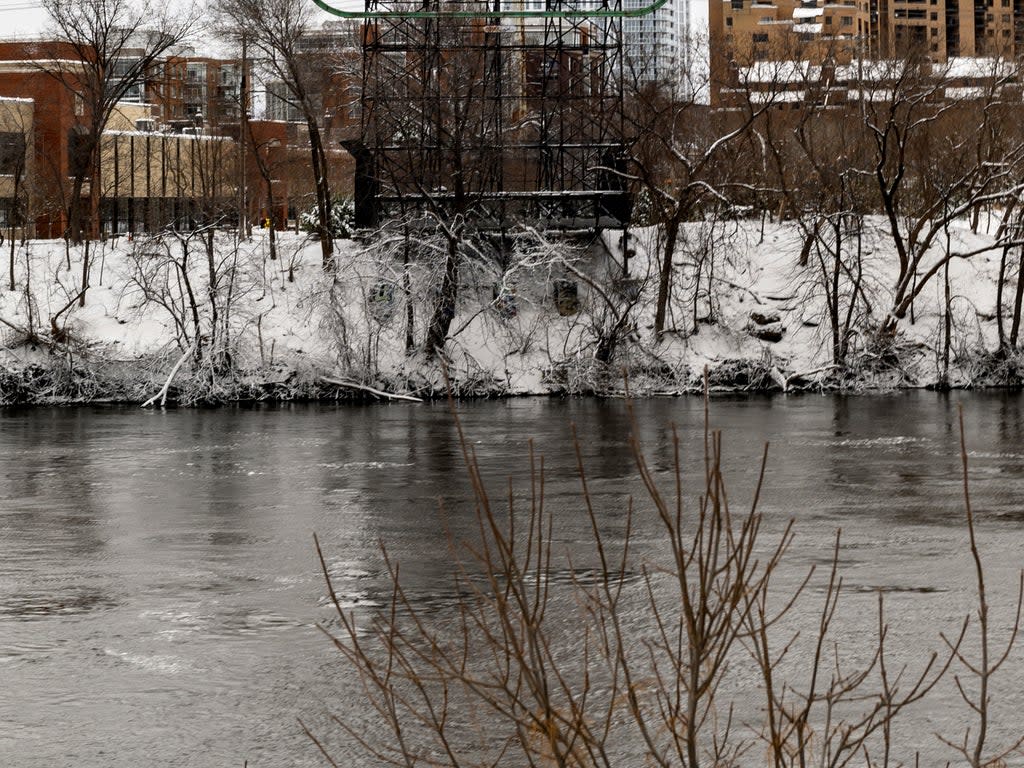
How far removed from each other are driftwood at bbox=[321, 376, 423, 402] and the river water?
190 cm

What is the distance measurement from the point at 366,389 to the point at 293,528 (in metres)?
20.3

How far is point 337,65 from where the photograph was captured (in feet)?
192

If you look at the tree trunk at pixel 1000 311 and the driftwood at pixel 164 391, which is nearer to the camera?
the driftwood at pixel 164 391

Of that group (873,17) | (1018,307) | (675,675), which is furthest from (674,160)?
(873,17)

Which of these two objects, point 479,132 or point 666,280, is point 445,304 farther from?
point 666,280

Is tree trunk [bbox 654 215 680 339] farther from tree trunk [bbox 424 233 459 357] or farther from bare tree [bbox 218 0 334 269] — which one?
bare tree [bbox 218 0 334 269]

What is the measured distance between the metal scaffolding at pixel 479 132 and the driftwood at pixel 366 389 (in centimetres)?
481

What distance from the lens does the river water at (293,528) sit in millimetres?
10625

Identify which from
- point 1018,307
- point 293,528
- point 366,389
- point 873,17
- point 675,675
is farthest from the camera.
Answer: point 873,17

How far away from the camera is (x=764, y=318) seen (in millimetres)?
43031

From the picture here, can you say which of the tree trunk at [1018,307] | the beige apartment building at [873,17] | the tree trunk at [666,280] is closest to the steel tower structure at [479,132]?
the tree trunk at [666,280]

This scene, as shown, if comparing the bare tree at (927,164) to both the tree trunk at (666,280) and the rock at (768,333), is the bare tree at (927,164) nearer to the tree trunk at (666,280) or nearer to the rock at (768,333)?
the rock at (768,333)

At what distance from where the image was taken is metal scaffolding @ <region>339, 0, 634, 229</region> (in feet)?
134

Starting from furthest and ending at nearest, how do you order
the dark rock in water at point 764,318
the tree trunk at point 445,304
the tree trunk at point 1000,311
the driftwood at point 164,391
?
the dark rock in water at point 764,318 → the tree trunk at point 1000,311 → the tree trunk at point 445,304 → the driftwood at point 164,391
